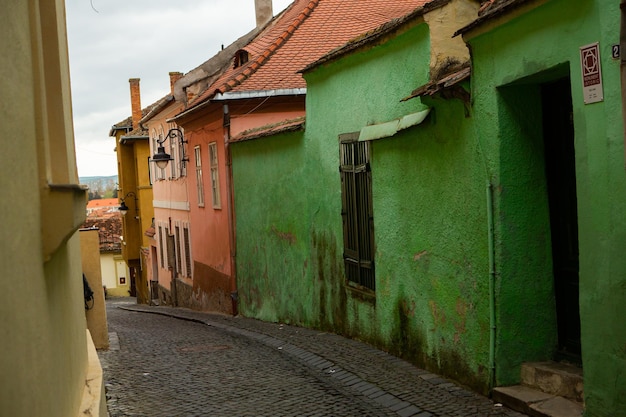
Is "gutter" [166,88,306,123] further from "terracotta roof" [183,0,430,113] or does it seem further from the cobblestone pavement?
the cobblestone pavement

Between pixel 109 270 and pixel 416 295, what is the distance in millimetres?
64290

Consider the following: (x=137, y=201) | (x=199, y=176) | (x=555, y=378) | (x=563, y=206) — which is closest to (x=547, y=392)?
(x=555, y=378)

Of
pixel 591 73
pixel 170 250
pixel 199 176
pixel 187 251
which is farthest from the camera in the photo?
pixel 170 250

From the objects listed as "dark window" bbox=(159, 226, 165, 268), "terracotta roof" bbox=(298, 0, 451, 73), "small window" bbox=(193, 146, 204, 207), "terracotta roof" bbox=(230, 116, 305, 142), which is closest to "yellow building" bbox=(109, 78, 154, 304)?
"dark window" bbox=(159, 226, 165, 268)

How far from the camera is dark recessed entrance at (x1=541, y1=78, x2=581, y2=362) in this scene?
784 centimetres

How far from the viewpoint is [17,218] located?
3.82 m

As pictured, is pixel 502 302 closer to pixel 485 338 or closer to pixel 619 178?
pixel 485 338

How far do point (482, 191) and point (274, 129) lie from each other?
8432mm

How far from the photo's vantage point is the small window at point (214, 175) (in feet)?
74.2

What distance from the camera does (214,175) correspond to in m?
23.1

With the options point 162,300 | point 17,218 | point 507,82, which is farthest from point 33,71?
point 162,300

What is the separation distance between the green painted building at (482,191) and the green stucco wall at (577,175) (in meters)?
0.01

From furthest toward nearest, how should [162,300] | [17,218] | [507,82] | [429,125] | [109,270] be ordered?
1. [109,270]
2. [162,300]
3. [429,125]
4. [507,82]
5. [17,218]

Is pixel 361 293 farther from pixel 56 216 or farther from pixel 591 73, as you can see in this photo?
Answer: pixel 56 216
